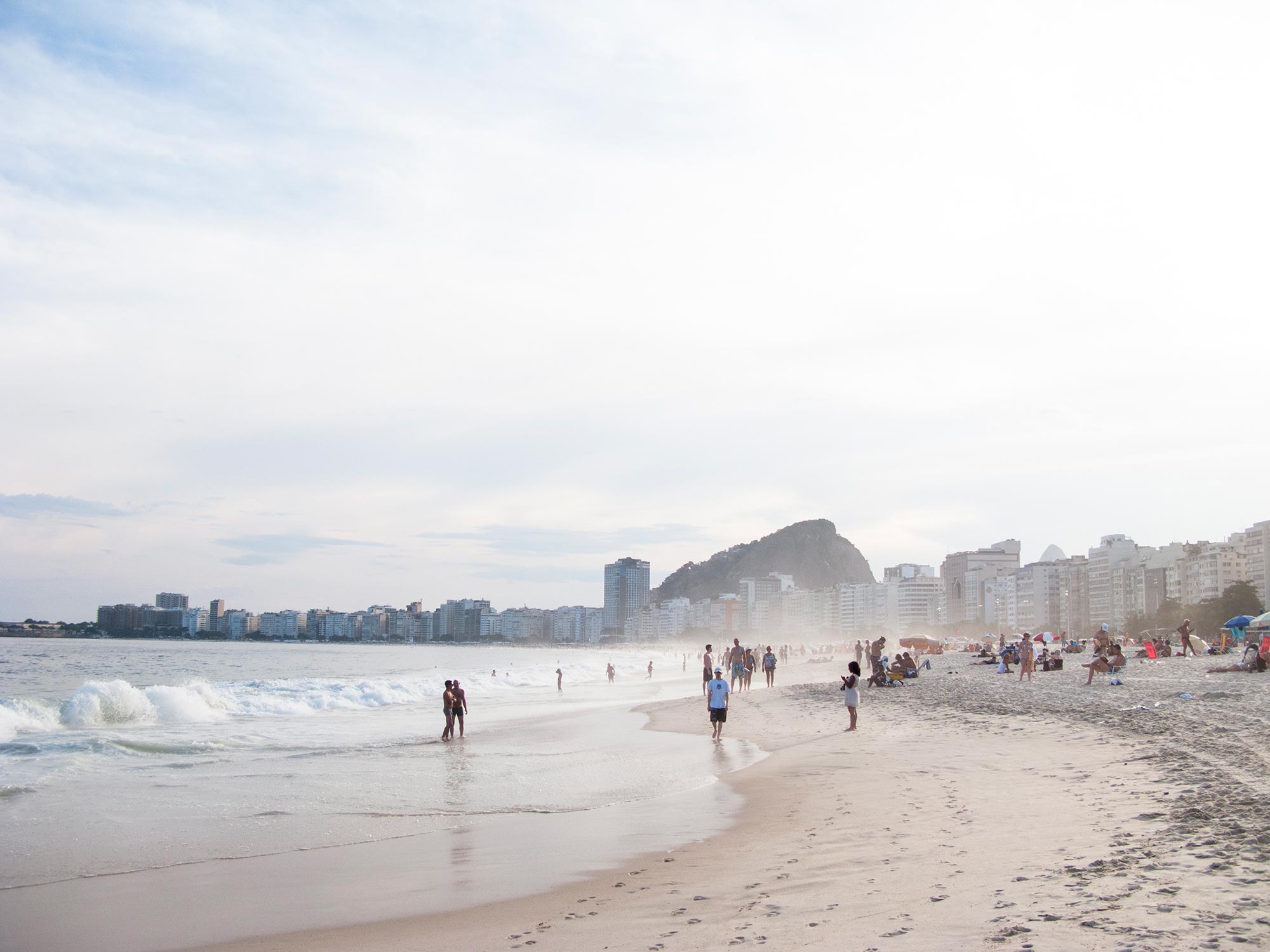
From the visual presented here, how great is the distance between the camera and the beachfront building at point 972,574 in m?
176

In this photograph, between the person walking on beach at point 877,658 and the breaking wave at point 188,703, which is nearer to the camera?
the breaking wave at point 188,703

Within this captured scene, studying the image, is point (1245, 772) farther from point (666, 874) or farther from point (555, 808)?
point (555, 808)

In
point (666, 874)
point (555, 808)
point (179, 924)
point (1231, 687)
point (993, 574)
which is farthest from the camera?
point (993, 574)

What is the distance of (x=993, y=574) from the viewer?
179125 mm

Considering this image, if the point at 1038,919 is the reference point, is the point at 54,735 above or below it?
below

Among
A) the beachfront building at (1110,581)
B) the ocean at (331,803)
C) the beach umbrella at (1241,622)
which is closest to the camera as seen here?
the ocean at (331,803)

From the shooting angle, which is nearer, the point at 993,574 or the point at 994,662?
the point at 994,662

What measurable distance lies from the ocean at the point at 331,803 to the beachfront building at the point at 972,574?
161238 mm

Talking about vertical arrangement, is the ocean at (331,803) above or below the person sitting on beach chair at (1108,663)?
below

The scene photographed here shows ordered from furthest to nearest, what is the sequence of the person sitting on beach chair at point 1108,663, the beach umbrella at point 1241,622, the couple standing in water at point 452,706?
the beach umbrella at point 1241,622, the person sitting on beach chair at point 1108,663, the couple standing in water at point 452,706

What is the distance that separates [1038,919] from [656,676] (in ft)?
181

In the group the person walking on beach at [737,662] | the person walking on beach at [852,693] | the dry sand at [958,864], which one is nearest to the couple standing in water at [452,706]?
the dry sand at [958,864]

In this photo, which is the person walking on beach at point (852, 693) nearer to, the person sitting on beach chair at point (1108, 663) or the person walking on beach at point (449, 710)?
the person walking on beach at point (449, 710)

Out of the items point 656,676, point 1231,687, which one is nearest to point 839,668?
point 656,676
